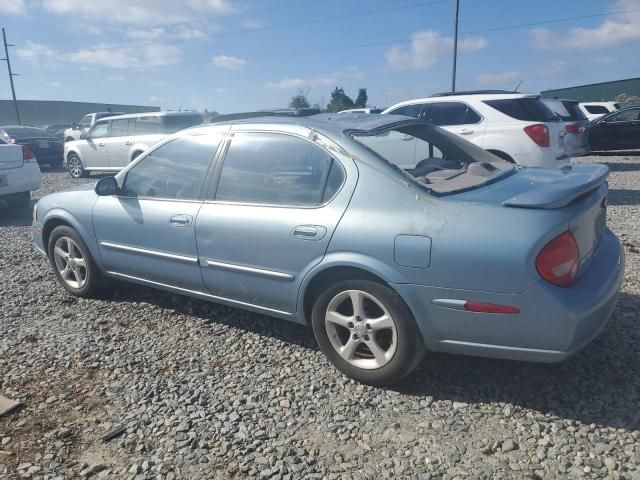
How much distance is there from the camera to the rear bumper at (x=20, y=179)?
28.5 ft

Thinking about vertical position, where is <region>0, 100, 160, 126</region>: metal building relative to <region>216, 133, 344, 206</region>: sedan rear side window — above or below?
above

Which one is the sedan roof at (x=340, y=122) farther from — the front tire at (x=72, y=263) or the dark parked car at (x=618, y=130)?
the dark parked car at (x=618, y=130)

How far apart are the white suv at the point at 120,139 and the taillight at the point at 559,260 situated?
10.4 metres

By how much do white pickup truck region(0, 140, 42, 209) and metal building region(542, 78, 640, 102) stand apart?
3110cm

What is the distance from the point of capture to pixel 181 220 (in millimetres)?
3713

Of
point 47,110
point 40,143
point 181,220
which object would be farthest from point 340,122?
point 47,110

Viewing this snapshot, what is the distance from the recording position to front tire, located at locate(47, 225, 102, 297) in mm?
4531

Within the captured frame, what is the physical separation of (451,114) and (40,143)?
46.9 ft

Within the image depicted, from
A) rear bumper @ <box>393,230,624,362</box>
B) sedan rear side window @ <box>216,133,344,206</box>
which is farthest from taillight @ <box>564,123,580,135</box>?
sedan rear side window @ <box>216,133,344,206</box>

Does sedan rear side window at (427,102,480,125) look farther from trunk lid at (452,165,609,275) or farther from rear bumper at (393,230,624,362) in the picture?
rear bumper at (393,230,624,362)

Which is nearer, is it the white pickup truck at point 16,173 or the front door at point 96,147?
the white pickup truck at point 16,173

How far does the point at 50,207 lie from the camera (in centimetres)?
472

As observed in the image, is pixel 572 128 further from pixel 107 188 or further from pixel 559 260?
pixel 107 188

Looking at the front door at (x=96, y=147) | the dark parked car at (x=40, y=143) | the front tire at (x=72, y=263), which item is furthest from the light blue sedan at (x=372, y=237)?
the dark parked car at (x=40, y=143)
